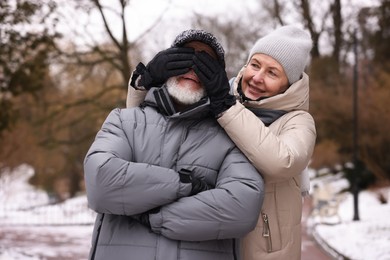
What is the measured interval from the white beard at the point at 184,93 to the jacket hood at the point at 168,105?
0.03 m

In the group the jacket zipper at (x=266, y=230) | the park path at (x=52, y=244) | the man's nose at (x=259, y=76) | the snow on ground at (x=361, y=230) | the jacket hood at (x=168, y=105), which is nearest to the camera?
the jacket hood at (x=168, y=105)

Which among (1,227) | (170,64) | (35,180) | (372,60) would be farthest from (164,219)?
(35,180)

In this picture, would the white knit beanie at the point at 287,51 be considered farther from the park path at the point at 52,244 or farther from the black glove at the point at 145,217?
the park path at the point at 52,244

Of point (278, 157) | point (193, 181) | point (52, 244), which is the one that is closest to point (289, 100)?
point (278, 157)

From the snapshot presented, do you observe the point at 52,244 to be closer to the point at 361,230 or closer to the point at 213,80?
the point at 361,230

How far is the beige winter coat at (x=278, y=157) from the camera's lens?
2.46 m

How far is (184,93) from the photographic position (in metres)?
2.50

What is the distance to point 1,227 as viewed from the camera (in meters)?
20.5

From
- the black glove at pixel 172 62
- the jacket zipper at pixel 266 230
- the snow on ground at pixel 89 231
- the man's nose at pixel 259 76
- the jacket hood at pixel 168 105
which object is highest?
the black glove at pixel 172 62

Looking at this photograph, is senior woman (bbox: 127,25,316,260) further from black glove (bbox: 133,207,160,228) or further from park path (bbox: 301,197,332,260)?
park path (bbox: 301,197,332,260)

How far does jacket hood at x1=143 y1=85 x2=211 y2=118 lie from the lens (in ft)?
7.98

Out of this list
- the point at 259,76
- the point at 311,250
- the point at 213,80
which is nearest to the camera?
the point at 213,80

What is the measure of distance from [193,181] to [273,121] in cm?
66

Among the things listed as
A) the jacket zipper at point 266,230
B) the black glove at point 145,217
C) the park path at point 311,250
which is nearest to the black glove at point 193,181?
the black glove at point 145,217
